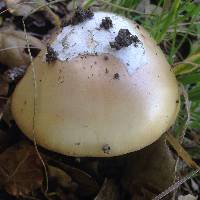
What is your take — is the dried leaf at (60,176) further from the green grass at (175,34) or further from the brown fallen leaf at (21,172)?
the green grass at (175,34)

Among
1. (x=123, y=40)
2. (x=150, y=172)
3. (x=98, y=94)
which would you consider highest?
(x=123, y=40)

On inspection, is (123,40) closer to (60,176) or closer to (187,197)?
(60,176)

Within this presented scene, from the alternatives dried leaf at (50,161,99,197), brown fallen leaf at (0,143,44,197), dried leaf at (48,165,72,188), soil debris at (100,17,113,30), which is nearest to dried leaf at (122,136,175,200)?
dried leaf at (50,161,99,197)

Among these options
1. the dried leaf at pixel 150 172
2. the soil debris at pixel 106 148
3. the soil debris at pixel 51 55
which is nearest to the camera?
the soil debris at pixel 106 148

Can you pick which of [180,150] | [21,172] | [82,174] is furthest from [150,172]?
[21,172]

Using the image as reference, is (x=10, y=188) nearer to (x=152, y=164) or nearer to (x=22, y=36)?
(x=152, y=164)

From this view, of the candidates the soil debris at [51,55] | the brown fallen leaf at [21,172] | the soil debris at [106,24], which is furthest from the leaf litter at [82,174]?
the soil debris at [106,24]

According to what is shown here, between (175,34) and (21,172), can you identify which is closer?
(21,172)
